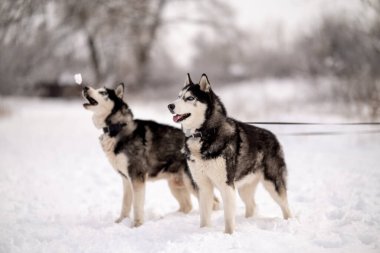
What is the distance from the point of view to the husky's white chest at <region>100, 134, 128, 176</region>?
5.57m

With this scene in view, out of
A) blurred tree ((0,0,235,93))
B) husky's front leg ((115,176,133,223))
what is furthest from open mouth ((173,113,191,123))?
blurred tree ((0,0,235,93))

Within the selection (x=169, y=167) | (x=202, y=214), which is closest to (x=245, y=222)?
(x=202, y=214)

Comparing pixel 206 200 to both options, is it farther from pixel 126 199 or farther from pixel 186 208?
pixel 126 199

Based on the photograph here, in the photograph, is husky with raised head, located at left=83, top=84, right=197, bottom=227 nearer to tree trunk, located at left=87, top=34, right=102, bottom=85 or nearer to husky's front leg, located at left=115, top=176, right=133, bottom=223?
husky's front leg, located at left=115, top=176, right=133, bottom=223

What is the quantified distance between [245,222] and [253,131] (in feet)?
3.74

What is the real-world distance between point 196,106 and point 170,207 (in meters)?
2.48

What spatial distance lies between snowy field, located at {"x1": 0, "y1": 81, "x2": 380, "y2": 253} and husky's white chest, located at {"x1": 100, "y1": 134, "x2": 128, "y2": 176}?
76 centimetres

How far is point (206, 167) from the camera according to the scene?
15.5 feet

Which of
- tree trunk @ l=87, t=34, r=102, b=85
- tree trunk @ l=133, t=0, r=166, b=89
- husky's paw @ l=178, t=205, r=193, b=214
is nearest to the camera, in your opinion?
husky's paw @ l=178, t=205, r=193, b=214

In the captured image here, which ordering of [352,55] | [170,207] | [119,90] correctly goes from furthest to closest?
[352,55] → [170,207] → [119,90]

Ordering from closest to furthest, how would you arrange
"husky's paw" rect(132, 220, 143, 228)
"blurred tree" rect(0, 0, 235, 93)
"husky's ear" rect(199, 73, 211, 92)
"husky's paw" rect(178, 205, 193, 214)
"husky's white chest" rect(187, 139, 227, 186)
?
"husky's white chest" rect(187, 139, 227, 186), "husky's ear" rect(199, 73, 211, 92), "husky's paw" rect(132, 220, 143, 228), "husky's paw" rect(178, 205, 193, 214), "blurred tree" rect(0, 0, 235, 93)

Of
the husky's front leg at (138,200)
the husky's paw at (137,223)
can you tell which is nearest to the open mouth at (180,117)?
the husky's front leg at (138,200)

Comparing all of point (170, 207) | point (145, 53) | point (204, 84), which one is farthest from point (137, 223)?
point (145, 53)

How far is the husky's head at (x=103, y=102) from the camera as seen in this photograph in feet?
18.5
